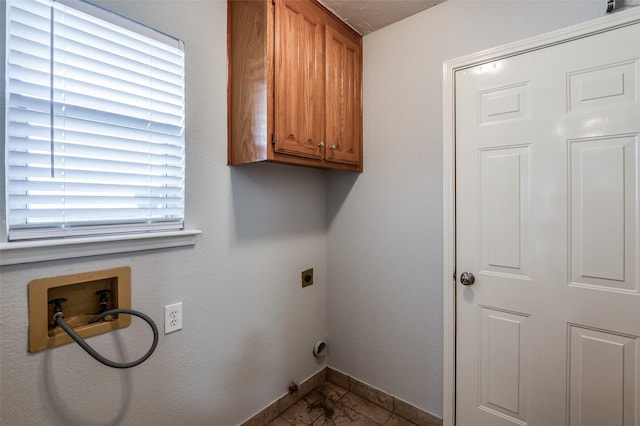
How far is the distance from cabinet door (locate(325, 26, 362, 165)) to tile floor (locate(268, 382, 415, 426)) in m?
1.54

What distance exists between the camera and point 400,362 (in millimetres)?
1767

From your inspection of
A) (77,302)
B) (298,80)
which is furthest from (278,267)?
(298,80)

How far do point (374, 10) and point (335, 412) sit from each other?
2401 mm

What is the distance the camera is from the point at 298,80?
145 centimetres

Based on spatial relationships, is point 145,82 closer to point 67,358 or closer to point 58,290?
point 58,290

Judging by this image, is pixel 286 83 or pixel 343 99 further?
pixel 343 99

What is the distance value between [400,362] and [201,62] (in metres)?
1.99

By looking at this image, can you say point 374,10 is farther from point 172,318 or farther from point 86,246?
point 172,318

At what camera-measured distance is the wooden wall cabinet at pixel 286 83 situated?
4.34 feet

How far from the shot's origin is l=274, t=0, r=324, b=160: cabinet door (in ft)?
4.43

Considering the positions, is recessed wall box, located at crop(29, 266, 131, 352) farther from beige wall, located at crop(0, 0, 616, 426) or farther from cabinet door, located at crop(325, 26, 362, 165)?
cabinet door, located at crop(325, 26, 362, 165)

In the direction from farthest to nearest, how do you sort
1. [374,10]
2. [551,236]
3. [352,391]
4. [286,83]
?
[352,391] → [374,10] → [286,83] → [551,236]

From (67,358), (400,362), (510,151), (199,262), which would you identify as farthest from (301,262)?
(510,151)

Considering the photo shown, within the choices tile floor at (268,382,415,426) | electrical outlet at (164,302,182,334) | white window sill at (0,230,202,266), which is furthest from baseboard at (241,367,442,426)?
white window sill at (0,230,202,266)
